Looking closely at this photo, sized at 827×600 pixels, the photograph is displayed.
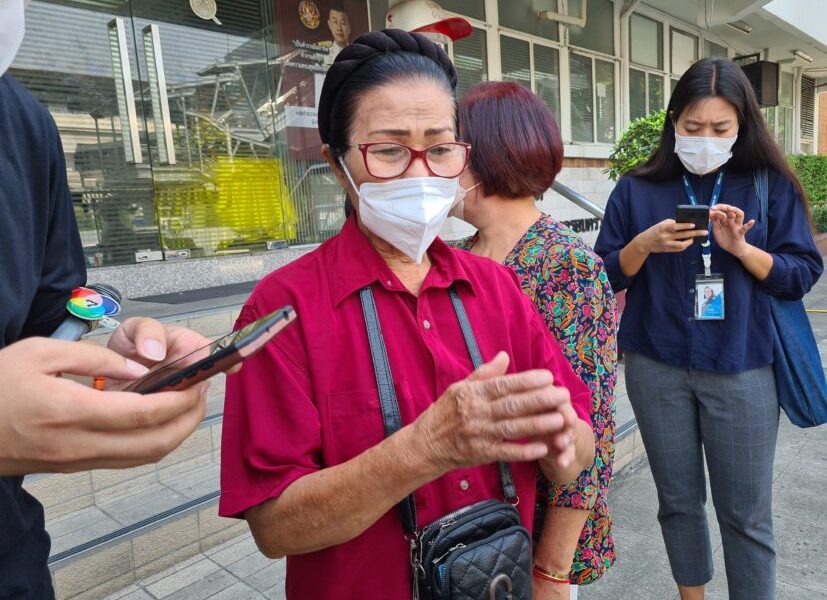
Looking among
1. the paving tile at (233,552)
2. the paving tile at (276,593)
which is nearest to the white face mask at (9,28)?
the paving tile at (276,593)

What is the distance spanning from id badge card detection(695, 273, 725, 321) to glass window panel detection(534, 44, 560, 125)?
24.6ft

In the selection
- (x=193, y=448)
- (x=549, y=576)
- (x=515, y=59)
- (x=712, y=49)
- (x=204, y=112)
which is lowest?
(x=193, y=448)

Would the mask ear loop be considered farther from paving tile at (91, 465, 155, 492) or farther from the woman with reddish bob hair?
paving tile at (91, 465, 155, 492)

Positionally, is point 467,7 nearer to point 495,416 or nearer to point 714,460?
point 714,460

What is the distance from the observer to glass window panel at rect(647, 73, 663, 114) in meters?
11.5

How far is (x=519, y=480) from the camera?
4.48 ft

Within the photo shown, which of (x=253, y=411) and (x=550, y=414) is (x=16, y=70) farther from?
(x=550, y=414)

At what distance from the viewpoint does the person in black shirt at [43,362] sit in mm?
681

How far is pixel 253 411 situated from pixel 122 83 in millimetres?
5165

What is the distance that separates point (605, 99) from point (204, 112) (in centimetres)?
Answer: 730

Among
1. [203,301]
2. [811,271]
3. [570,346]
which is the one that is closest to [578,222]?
[203,301]

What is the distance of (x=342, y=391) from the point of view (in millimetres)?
1195

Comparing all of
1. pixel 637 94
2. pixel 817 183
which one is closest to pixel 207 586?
pixel 637 94

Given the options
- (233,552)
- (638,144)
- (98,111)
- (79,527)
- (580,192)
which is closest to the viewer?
(79,527)
